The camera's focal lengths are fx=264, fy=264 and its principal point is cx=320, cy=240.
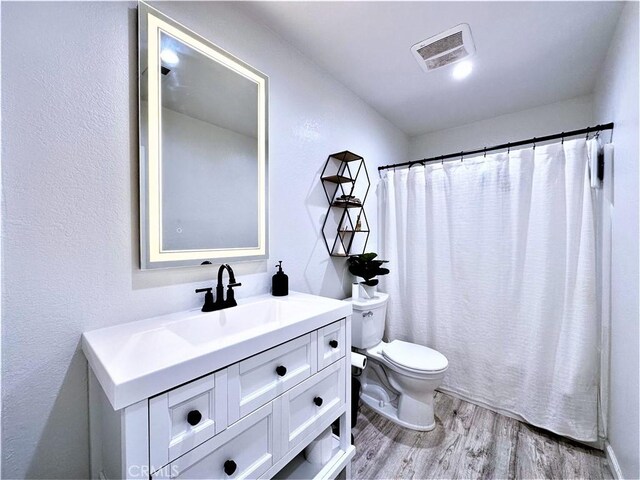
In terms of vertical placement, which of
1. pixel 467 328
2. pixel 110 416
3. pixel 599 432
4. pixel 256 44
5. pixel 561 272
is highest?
pixel 256 44

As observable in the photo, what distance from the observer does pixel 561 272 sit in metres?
1.66

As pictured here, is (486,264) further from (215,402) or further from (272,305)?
(215,402)

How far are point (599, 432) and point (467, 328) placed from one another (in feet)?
2.69

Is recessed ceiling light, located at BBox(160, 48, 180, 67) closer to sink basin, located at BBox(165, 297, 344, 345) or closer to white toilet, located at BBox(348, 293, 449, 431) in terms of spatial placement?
sink basin, located at BBox(165, 297, 344, 345)

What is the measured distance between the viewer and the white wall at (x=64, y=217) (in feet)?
2.59

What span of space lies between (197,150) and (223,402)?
101cm

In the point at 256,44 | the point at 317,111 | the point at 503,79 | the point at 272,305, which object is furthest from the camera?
the point at 503,79

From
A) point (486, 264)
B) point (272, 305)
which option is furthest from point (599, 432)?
point (272, 305)

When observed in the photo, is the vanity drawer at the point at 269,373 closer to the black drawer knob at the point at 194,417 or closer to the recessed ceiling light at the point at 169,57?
the black drawer knob at the point at 194,417

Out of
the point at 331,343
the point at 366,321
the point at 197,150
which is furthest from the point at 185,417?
the point at 366,321

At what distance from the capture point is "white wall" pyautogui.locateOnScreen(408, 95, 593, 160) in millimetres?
2143

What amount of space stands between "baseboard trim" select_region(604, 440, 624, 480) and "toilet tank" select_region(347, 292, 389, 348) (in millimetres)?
1287

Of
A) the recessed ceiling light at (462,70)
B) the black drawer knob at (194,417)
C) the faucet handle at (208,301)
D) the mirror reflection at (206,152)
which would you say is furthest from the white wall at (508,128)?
the black drawer knob at (194,417)

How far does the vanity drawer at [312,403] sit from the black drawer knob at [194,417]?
0.32 metres
